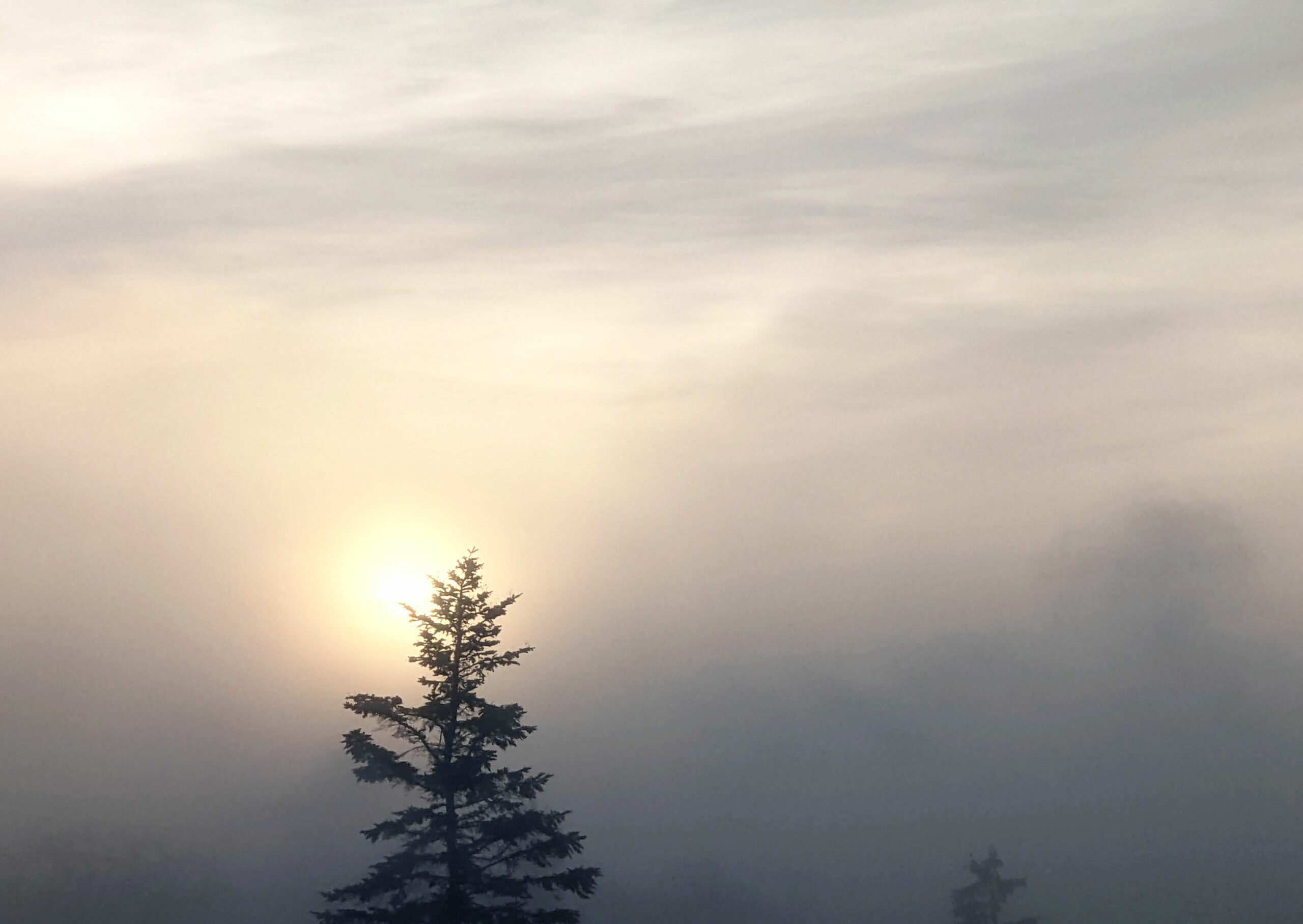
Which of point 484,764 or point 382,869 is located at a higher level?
point 484,764

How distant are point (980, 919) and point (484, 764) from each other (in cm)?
8290

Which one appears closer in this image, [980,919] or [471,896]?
[471,896]

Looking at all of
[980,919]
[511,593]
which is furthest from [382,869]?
[980,919]

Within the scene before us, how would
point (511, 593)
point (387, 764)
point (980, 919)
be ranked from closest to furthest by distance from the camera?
point (387, 764), point (511, 593), point (980, 919)

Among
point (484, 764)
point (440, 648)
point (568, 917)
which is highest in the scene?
point (440, 648)

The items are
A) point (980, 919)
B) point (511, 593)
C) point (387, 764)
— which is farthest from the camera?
point (980, 919)

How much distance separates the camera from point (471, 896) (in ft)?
113

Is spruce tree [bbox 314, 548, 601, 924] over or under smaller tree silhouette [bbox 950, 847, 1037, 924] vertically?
under

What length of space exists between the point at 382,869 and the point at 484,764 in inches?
141

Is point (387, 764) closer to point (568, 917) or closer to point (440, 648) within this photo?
point (440, 648)

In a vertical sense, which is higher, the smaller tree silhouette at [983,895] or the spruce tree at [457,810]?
the smaller tree silhouette at [983,895]

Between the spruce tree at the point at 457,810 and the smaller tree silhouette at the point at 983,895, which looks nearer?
the spruce tree at the point at 457,810

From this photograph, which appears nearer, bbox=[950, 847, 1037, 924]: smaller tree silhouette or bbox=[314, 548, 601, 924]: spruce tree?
bbox=[314, 548, 601, 924]: spruce tree

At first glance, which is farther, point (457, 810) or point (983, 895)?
point (983, 895)
